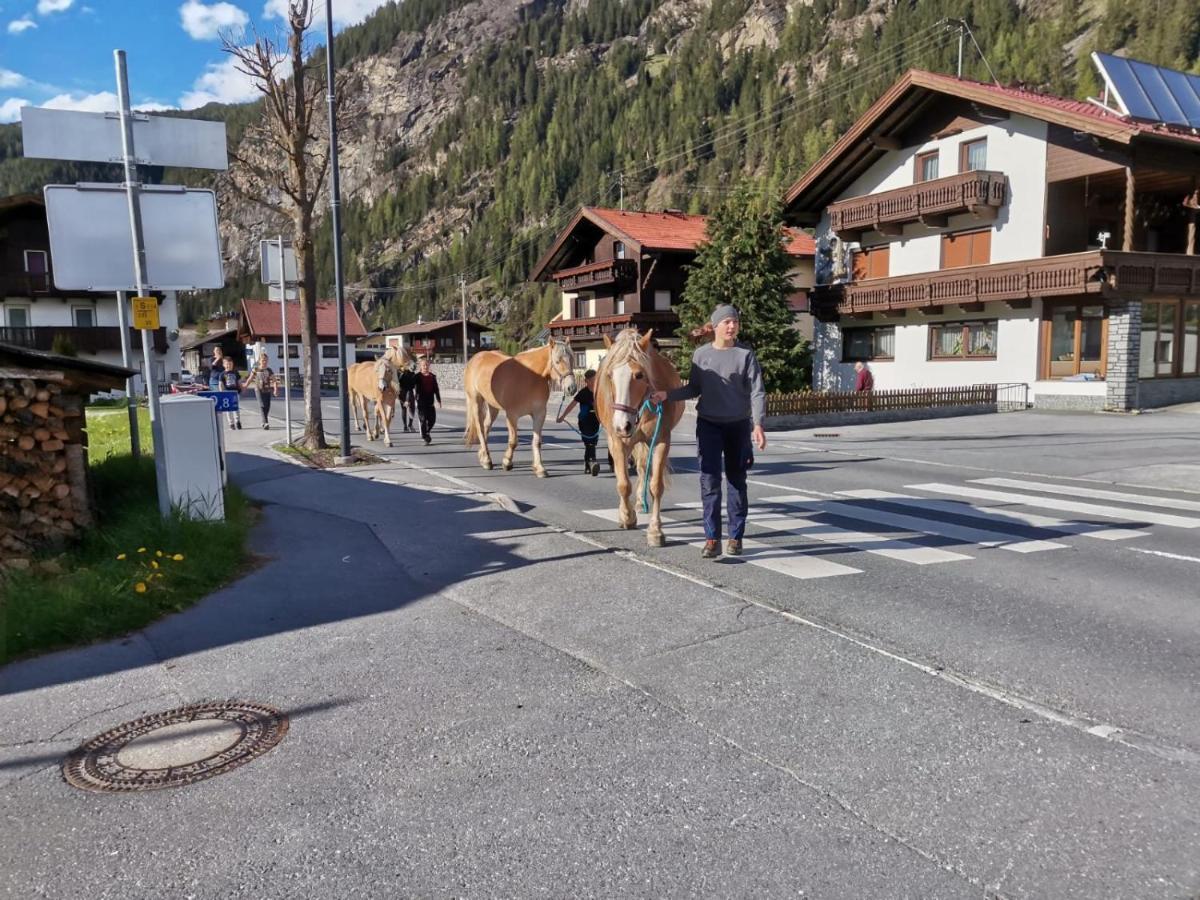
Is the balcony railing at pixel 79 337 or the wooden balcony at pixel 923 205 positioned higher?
the wooden balcony at pixel 923 205

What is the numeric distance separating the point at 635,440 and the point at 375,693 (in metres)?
4.38

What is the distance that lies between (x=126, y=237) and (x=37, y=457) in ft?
6.74

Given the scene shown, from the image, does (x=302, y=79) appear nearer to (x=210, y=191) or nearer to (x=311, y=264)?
(x=311, y=264)

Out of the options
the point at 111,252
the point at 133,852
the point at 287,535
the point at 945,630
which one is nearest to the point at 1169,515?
the point at 945,630

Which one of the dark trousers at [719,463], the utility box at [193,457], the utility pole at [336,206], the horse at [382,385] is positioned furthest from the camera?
the horse at [382,385]

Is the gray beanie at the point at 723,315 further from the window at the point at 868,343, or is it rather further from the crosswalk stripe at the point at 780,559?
the window at the point at 868,343

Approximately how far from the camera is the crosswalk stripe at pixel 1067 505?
31.5ft

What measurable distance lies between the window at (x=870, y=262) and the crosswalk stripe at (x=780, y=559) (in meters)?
29.8

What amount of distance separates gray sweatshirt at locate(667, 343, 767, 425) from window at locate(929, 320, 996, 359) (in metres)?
27.0

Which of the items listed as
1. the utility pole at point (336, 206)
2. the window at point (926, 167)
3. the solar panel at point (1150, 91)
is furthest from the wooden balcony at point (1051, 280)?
the utility pole at point (336, 206)

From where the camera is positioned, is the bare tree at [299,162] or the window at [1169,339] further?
the window at [1169,339]

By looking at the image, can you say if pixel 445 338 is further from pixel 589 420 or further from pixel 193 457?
pixel 193 457

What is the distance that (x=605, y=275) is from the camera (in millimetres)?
46156

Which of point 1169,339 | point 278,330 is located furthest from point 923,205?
point 278,330
